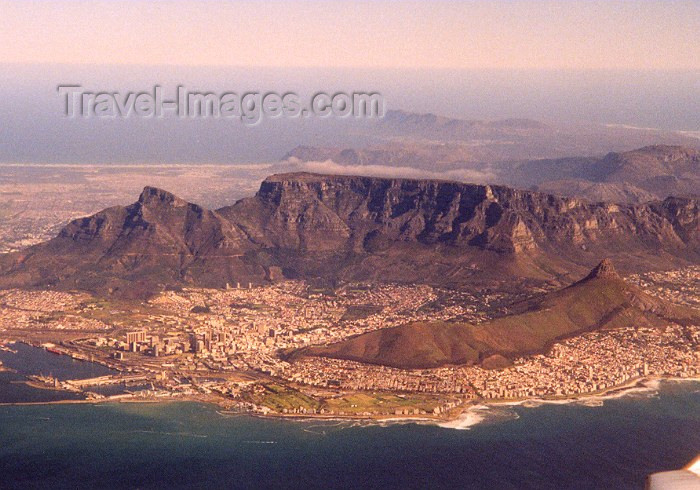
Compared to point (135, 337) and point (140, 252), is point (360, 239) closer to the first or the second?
point (140, 252)

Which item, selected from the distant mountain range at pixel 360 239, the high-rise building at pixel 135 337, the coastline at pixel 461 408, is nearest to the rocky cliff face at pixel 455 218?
the distant mountain range at pixel 360 239

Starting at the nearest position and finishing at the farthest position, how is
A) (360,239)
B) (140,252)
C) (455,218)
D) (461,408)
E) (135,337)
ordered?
(461,408) < (135,337) < (140,252) < (455,218) < (360,239)

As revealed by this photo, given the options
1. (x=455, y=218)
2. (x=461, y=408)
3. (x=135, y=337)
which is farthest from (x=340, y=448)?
(x=455, y=218)

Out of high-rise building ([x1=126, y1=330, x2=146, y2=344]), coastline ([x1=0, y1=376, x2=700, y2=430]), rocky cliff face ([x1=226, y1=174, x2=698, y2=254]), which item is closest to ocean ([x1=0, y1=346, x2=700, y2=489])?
coastline ([x1=0, y1=376, x2=700, y2=430])

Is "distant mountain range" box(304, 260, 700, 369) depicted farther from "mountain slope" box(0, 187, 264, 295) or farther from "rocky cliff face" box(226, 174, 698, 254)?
"mountain slope" box(0, 187, 264, 295)

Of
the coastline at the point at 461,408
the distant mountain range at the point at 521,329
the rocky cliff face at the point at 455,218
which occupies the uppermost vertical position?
the rocky cliff face at the point at 455,218

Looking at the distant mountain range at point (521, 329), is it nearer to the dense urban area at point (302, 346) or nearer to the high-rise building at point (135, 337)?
the dense urban area at point (302, 346)

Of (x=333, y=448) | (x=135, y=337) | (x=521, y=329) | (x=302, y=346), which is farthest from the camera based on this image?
(x=135, y=337)
